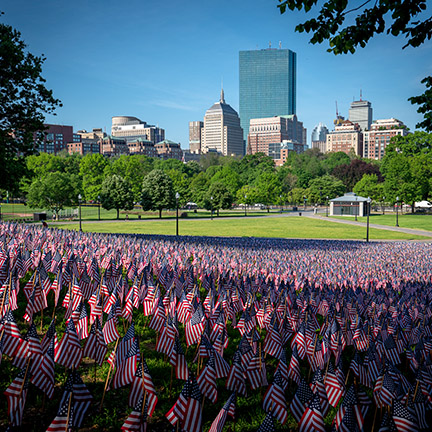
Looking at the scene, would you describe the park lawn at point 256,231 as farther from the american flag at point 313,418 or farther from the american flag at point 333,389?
the american flag at point 313,418

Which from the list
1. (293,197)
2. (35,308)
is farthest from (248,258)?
(293,197)

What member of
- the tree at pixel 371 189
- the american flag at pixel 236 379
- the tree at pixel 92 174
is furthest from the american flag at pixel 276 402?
the tree at pixel 371 189

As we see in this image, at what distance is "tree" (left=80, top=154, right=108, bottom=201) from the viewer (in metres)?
75.4

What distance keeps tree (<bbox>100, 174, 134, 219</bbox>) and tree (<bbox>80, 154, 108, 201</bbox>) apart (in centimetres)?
821

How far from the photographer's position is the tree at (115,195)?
66438 millimetres

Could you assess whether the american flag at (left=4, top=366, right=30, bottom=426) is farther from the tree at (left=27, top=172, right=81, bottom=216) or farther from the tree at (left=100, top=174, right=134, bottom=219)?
the tree at (left=100, top=174, right=134, bottom=219)

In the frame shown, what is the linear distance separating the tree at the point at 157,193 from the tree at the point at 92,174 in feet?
32.7

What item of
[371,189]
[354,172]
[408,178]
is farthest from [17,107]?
[354,172]

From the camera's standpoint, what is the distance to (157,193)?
7000cm

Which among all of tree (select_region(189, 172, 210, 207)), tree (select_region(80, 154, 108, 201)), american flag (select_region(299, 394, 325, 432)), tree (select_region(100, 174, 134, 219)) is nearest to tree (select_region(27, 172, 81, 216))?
tree (select_region(100, 174, 134, 219))

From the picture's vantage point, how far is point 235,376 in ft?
18.8

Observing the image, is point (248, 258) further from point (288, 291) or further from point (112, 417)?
point (112, 417)

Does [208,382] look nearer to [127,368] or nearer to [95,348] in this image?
[127,368]

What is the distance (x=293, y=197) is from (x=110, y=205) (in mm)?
64731
